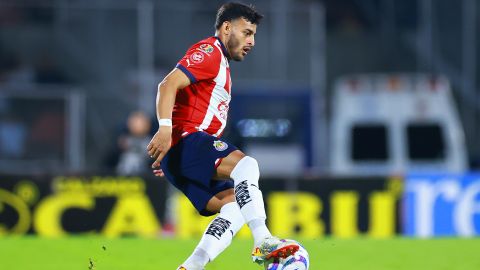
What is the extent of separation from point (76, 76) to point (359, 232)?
5.80 metres

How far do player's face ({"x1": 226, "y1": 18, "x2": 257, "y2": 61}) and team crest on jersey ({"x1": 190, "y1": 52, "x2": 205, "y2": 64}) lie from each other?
31cm

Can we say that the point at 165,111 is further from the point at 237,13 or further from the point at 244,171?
the point at 237,13

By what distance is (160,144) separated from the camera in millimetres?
7285

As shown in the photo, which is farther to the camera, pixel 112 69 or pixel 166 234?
pixel 112 69

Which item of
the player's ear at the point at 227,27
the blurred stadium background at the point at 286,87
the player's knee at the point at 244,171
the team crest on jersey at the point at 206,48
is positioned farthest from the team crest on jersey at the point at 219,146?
the blurred stadium background at the point at 286,87

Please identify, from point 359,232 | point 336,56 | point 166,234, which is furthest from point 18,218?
point 336,56

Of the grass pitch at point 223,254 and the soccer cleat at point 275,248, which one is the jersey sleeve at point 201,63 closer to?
the soccer cleat at point 275,248

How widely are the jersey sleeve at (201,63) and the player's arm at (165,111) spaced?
0.18 ft

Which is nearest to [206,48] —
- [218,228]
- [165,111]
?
[165,111]

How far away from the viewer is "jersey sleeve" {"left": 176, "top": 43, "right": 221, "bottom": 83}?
7.55 meters

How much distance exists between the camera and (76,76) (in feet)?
61.3

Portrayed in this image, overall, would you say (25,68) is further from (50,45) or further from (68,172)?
(68,172)

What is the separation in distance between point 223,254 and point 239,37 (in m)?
3.35

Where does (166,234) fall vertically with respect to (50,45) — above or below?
below
